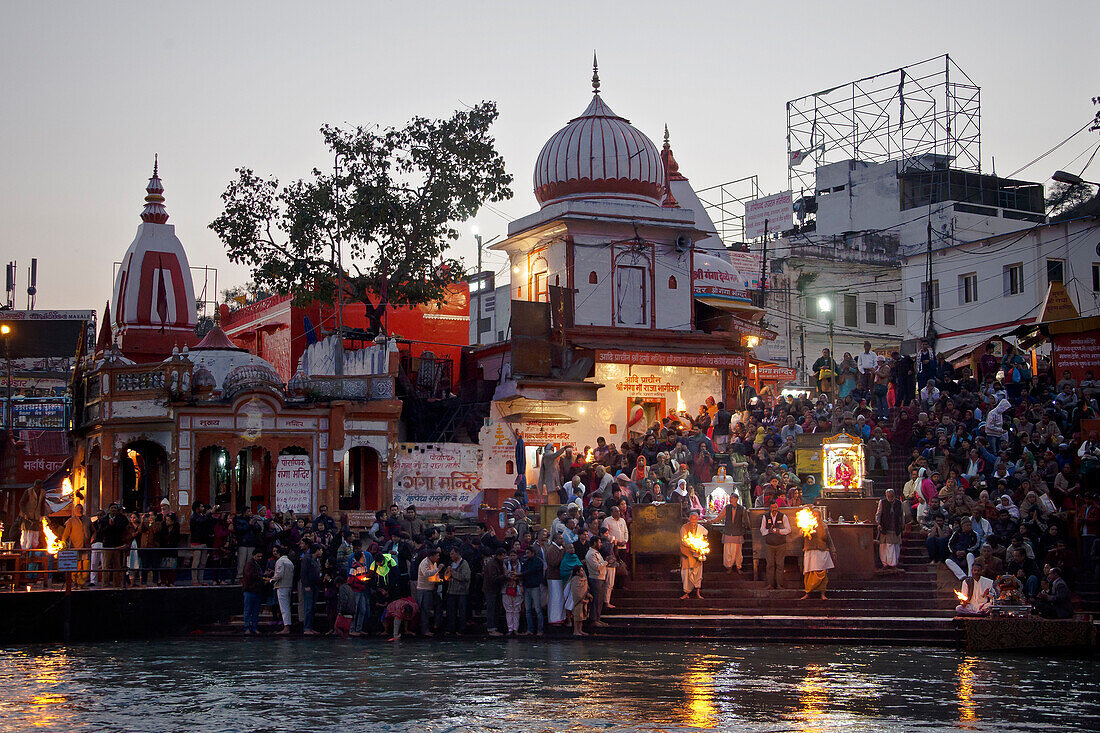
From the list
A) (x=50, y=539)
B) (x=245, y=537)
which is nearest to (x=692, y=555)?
(x=245, y=537)

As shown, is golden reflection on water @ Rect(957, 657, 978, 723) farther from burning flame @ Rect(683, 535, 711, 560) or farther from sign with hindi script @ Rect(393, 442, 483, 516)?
sign with hindi script @ Rect(393, 442, 483, 516)

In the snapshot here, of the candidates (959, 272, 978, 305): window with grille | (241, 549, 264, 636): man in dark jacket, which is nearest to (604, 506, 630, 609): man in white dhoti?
(241, 549, 264, 636): man in dark jacket

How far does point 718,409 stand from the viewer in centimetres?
3212

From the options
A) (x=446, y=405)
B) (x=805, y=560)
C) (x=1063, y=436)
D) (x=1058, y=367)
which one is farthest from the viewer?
(x=446, y=405)

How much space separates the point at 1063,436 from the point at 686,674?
36.5 feet

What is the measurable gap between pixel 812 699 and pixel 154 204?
79.5 ft

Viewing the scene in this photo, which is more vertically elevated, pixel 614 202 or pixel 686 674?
pixel 614 202

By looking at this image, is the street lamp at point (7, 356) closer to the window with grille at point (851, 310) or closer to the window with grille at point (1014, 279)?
the window with grille at point (1014, 279)

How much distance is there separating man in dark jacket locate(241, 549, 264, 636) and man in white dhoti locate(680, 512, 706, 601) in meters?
6.70

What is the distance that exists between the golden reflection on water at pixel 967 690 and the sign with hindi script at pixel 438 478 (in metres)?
13.7

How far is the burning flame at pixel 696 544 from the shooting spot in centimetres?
2078

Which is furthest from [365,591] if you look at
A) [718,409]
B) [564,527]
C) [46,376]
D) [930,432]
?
[46,376]

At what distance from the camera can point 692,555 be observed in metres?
20.9

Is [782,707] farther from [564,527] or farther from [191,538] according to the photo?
[191,538]
